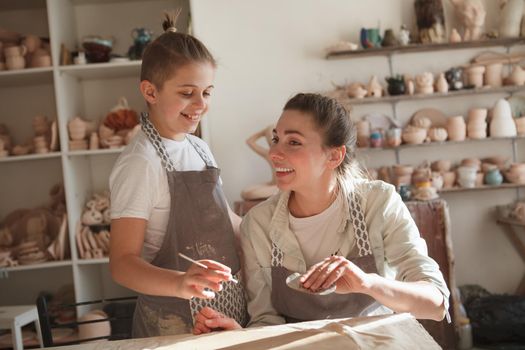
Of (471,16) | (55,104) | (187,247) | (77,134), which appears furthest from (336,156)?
(55,104)

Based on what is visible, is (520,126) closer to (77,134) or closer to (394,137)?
(394,137)

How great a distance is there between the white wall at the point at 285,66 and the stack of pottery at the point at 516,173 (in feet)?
0.80

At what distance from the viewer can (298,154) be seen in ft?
5.74

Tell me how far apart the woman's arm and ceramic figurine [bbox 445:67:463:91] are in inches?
112

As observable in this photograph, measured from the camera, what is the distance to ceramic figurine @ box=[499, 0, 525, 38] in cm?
376

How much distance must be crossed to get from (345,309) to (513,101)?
9.31 feet

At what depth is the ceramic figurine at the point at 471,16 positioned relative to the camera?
3734mm

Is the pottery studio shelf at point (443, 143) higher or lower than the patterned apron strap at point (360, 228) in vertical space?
higher

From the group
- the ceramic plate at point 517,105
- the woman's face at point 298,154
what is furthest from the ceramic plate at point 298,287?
the ceramic plate at point 517,105

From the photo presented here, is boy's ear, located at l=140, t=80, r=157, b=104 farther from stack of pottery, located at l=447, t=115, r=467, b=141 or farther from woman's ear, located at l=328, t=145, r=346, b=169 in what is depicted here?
stack of pottery, located at l=447, t=115, r=467, b=141

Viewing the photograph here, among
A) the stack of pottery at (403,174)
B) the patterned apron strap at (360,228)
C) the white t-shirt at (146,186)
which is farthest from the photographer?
the stack of pottery at (403,174)

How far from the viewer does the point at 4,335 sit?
3420 mm

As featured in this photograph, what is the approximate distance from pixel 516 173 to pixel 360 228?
8.15ft

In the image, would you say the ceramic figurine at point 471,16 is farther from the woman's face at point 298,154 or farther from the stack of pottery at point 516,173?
the woman's face at point 298,154
